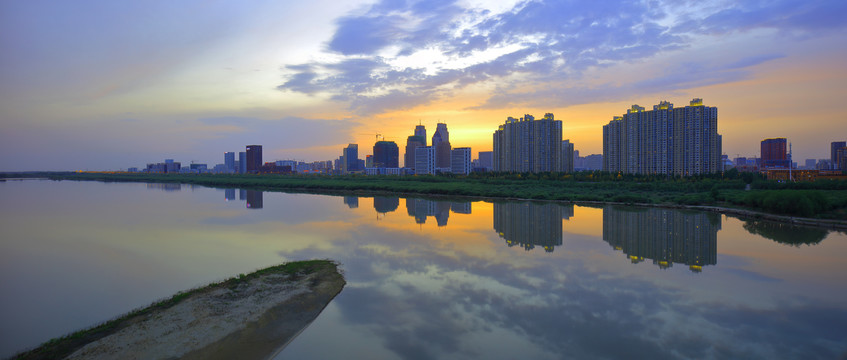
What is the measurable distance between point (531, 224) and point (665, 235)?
19.1 ft

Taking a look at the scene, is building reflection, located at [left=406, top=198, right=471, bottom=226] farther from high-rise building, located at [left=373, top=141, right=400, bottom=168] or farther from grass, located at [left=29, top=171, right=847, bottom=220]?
high-rise building, located at [left=373, top=141, right=400, bottom=168]

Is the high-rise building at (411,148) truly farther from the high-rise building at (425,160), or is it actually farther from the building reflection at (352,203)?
the building reflection at (352,203)

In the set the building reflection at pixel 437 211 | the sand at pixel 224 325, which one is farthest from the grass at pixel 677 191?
the sand at pixel 224 325

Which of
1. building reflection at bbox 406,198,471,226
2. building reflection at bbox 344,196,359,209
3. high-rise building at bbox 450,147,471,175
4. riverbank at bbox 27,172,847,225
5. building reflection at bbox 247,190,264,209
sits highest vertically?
high-rise building at bbox 450,147,471,175

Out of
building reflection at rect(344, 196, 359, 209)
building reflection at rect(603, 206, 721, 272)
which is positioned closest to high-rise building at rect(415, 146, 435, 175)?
building reflection at rect(344, 196, 359, 209)

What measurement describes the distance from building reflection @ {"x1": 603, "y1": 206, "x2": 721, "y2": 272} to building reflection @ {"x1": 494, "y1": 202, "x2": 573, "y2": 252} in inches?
88.8

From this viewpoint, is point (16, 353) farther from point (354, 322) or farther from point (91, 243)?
point (91, 243)

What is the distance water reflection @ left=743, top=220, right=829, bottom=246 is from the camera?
1566cm

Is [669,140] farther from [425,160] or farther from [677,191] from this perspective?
[425,160]

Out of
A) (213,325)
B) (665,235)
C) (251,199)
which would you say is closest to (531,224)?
(665,235)

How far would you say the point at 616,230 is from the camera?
18047mm

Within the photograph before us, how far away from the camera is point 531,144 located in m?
76.2

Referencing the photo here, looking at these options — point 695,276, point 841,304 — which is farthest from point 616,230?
point 841,304

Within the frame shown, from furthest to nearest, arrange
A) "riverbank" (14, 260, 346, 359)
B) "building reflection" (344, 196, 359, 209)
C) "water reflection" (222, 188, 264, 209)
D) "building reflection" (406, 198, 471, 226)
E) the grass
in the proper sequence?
1. "water reflection" (222, 188, 264, 209)
2. "building reflection" (344, 196, 359, 209)
3. "building reflection" (406, 198, 471, 226)
4. the grass
5. "riverbank" (14, 260, 346, 359)
